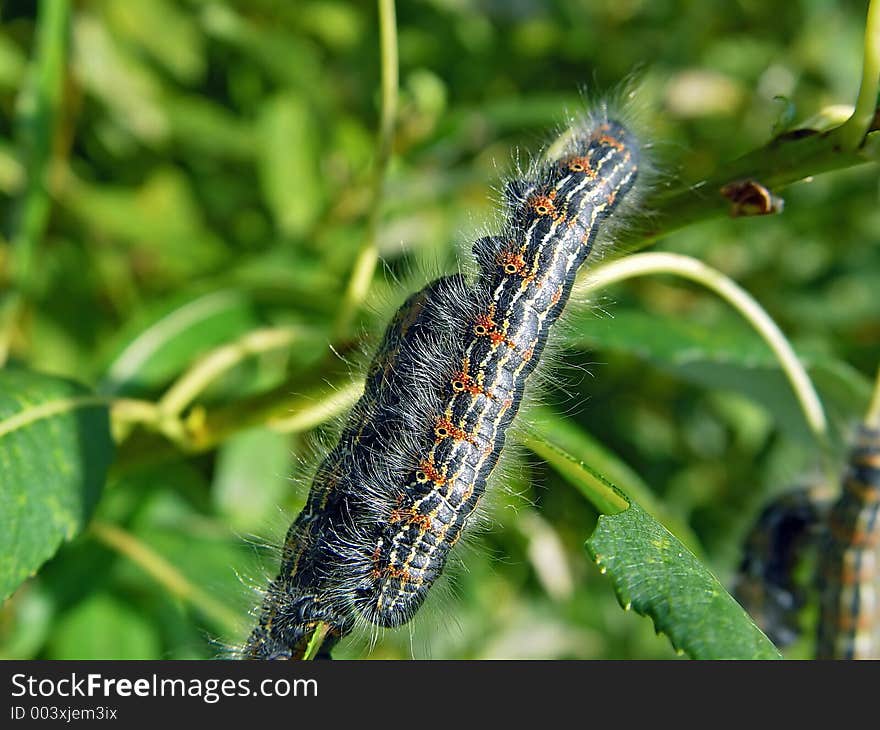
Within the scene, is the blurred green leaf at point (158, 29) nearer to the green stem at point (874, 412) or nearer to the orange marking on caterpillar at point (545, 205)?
the orange marking on caterpillar at point (545, 205)

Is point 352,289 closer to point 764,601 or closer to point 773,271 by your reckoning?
point 764,601

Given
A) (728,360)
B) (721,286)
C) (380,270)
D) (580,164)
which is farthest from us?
(380,270)

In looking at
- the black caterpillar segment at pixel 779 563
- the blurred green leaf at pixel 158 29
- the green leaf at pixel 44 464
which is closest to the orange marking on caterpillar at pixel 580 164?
the green leaf at pixel 44 464

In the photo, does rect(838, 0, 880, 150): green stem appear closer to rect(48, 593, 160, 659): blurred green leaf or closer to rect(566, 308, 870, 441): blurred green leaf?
rect(566, 308, 870, 441): blurred green leaf

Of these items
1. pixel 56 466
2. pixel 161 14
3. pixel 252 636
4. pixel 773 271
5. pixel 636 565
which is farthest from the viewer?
pixel 773 271

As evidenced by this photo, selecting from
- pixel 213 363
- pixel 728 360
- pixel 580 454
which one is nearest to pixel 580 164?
pixel 728 360

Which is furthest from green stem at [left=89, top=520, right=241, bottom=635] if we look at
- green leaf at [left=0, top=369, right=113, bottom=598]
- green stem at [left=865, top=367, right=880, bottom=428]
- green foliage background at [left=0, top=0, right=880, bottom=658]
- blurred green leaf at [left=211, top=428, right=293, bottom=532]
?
green stem at [left=865, top=367, right=880, bottom=428]

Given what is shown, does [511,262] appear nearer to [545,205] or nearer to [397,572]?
[545,205]

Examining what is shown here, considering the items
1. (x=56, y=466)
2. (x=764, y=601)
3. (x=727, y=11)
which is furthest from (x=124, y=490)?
(x=727, y=11)
